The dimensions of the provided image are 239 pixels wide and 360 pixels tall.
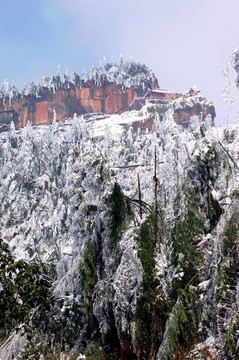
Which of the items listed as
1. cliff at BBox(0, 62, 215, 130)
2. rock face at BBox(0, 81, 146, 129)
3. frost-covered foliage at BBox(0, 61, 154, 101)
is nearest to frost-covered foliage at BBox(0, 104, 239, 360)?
cliff at BBox(0, 62, 215, 130)

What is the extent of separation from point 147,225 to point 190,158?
1970mm

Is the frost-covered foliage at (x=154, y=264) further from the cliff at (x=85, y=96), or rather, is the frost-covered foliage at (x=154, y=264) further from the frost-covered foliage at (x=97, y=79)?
the frost-covered foliage at (x=97, y=79)

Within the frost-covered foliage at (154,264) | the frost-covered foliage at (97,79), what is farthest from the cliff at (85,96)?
the frost-covered foliage at (154,264)

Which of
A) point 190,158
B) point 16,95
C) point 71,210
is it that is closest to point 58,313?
point 71,210

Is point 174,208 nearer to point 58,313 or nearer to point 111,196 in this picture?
point 111,196

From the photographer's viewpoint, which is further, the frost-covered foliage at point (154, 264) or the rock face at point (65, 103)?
the rock face at point (65, 103)

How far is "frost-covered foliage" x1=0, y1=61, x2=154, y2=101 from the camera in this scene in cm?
11281

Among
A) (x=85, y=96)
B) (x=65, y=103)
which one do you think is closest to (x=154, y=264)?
(x=65, y=103)

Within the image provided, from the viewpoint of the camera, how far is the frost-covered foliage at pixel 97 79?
112812mm

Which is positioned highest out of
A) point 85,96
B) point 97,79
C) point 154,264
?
point 97,79

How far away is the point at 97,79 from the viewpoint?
391 ft

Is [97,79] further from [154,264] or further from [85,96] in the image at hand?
[154,264]

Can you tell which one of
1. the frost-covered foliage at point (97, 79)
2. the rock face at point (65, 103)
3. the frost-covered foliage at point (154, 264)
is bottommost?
the frost-covered foliage at point (154, 264)

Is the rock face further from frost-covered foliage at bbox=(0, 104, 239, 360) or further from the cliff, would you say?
frost-covered foliage at bbox=(0, 104, 239, 360)
